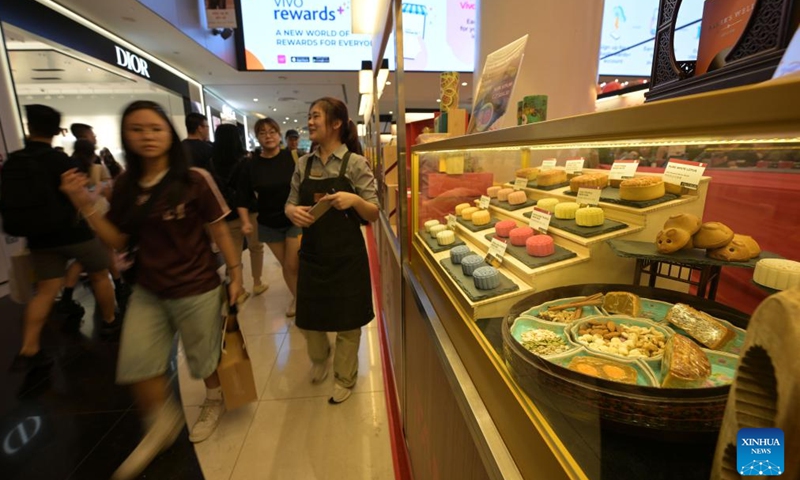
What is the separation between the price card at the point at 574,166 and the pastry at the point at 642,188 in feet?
0.60

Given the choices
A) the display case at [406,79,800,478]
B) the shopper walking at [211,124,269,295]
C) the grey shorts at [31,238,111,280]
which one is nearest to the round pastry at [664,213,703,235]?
the display case at [406,79,800,478]

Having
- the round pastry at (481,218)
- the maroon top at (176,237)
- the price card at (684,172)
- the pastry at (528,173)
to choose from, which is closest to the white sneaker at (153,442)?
the maroon top at (176,237)

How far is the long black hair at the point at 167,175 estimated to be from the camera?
5.03 ft

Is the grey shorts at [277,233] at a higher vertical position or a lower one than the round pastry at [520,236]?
lower

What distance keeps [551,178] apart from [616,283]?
50cm

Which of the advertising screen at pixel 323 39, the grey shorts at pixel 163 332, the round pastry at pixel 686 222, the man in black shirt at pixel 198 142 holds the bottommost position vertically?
the grey shorts at pixel 163 332

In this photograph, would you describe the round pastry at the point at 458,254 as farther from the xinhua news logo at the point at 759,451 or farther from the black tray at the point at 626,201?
the xinhua news logo at the point at 759,451

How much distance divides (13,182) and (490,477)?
314cm

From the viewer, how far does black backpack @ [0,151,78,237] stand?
2342mm

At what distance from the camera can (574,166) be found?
1121mm

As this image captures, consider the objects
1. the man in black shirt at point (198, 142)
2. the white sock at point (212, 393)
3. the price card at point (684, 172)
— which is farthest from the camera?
the man in black shirt at point (198, 142)

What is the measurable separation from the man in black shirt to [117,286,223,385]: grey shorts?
185 cm

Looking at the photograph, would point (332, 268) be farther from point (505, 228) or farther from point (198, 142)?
point (198, 142)

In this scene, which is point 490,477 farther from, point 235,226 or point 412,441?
point 235,226
